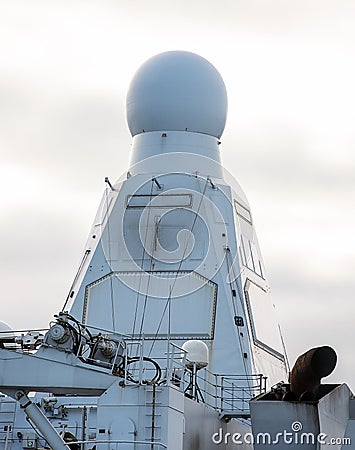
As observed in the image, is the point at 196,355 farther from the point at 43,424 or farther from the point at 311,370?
the point at 311,370

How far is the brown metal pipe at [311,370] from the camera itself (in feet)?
60.0

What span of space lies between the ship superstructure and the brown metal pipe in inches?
134

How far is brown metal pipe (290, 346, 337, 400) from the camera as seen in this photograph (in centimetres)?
1830

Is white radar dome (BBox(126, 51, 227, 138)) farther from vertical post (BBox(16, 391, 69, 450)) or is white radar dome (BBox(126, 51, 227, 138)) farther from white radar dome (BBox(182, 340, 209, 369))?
vertical post (BBox(16, 391, 69, 450))

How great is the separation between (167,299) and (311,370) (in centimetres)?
1185

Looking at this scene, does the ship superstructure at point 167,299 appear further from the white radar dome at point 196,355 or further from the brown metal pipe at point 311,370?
the brown metal pipe at point 311,370

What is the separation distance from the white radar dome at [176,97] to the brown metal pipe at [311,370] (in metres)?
15.7

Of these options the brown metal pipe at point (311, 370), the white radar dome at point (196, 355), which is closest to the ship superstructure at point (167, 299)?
the white radar dome at point (196, 355)

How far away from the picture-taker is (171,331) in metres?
29.2

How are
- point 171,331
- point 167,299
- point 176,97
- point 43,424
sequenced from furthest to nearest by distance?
point 176,97
point 167,299
point 171,331
point 43,424

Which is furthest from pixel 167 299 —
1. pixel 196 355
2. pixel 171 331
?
pixel 196 355

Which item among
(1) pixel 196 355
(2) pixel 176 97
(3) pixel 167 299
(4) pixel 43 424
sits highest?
(2) pixel 176 97

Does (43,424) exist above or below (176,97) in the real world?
below

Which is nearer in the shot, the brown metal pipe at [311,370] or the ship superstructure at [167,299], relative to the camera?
the brown metal pipe at [311,370]
